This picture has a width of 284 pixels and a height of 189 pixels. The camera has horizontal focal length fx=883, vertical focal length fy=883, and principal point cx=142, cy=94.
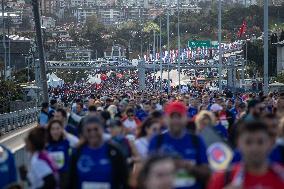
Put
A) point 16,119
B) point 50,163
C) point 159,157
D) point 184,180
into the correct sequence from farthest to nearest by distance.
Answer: point 16,119, point 50,163, point 184,180, point 159,157

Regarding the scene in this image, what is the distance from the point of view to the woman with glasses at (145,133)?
33.8ft

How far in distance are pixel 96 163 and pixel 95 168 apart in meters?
0.05

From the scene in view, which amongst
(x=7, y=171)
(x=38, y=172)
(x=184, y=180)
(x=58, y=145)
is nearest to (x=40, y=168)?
(x=38, y=172)

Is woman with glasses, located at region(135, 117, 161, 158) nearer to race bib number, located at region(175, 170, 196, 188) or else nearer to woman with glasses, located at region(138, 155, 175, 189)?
race bib number, located at region(175, 170, 196, 188)

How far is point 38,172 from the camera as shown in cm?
888

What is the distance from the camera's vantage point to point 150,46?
196000mm

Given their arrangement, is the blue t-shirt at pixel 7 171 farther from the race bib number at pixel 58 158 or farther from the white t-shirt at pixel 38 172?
the white t-shirt at pixel 38 172

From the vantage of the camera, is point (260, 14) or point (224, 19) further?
point (224, 19)

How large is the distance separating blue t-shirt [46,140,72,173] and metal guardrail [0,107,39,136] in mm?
25925

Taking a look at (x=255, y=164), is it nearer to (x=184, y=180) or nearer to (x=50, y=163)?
(x=184, y=180)

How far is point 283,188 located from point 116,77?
135359 millimetres

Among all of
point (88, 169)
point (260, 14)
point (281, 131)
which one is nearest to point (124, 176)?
point (88, 169)

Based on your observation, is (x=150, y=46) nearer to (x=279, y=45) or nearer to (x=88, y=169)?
(x=279, y=45)

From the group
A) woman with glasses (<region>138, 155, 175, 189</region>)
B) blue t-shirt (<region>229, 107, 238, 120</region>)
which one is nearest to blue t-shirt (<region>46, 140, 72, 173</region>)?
woman with glasses (<region>138, 155, 175, 189</region>)
